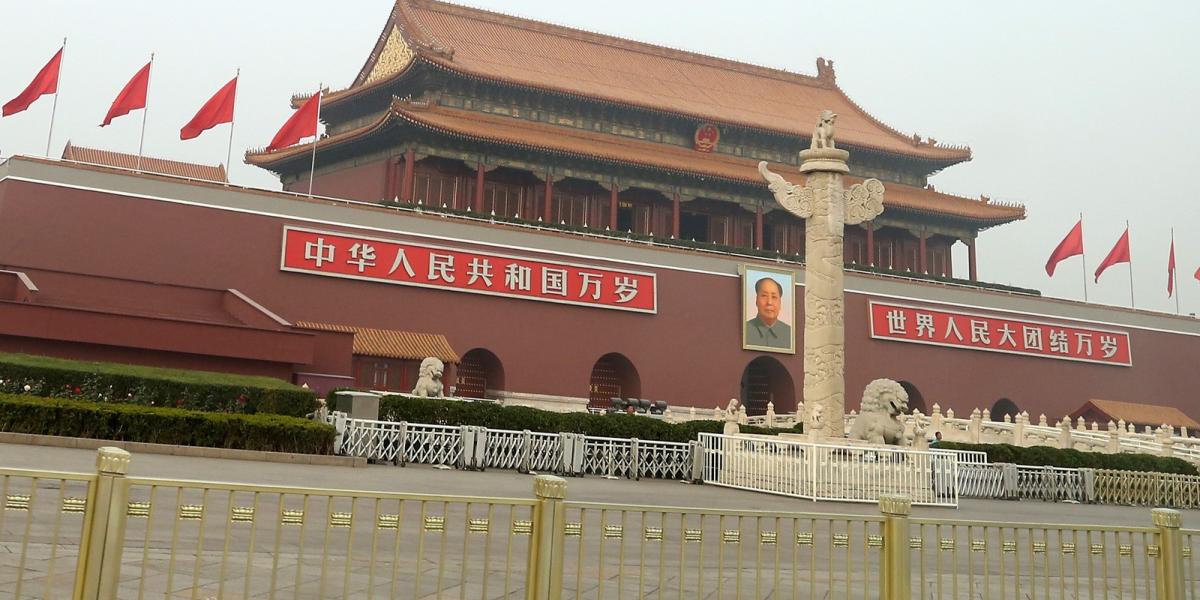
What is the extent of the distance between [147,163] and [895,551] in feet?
107

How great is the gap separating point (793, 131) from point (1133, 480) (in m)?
16.6

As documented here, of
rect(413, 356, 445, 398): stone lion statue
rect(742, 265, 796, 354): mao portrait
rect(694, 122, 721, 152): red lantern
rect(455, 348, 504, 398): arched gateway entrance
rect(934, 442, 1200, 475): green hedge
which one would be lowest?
rect(934, 442, 1200, 475): green hedge

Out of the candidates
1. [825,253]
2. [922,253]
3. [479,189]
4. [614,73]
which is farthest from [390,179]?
[922,253]

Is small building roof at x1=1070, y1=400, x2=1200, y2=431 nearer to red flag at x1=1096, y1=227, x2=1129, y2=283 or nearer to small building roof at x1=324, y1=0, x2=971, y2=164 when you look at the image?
red flag at x1=1096, y1=227, x2=1129, y2=283

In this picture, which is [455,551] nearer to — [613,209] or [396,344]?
[396,344]

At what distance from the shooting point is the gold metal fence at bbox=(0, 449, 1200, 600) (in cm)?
414

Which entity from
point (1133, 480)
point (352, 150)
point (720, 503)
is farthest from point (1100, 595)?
point (352, 150)

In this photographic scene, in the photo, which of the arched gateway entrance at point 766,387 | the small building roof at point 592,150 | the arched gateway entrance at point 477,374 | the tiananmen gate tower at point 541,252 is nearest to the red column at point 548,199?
the tiananmen gate tower at point 541,252

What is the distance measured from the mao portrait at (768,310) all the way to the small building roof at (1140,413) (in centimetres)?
955

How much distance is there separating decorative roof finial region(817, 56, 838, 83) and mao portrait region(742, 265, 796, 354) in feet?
41.4

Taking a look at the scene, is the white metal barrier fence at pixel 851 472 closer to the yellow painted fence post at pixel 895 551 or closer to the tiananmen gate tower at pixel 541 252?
the yellow painted fence post at pixel 895 551

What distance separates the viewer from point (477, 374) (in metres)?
24.8

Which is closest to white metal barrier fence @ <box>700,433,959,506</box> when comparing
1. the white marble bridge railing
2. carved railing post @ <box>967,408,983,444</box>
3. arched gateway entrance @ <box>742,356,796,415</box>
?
the white marble bridge railing

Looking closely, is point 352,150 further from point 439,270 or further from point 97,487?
point 97,487
